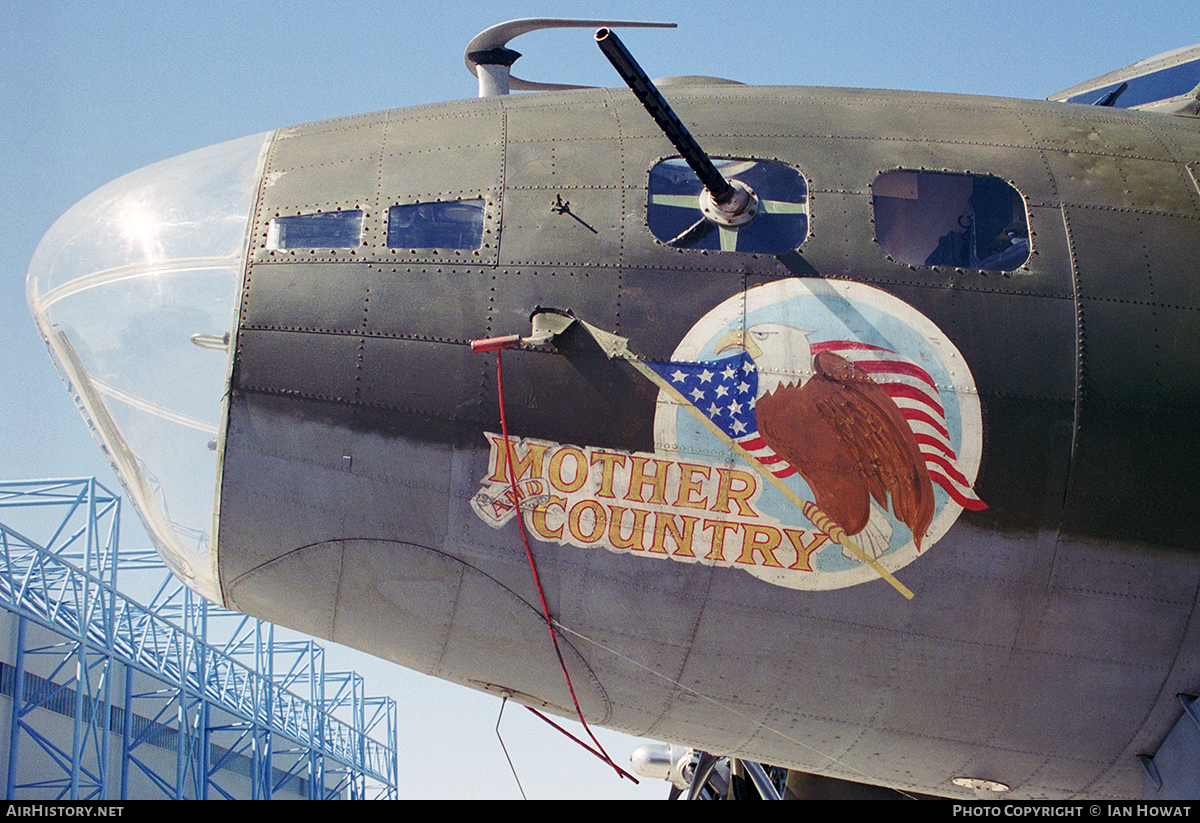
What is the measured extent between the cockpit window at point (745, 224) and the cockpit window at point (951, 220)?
56 cm

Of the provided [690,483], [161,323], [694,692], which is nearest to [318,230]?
[161,323]

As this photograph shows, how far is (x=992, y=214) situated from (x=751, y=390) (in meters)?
2.24

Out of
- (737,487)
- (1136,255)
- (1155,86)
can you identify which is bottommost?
(737,487)

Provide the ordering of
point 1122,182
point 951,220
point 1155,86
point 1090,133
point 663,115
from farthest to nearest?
point 1155,86 < point 1090,133 < point 1122,182 < point 951,220 < point 663,115

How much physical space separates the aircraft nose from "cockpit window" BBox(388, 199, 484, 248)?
A: 3.40 feet

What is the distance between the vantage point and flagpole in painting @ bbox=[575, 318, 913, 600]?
6.52m

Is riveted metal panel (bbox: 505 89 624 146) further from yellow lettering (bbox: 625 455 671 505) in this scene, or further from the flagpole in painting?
yellow lettering (bbox: 625 455 671 505)

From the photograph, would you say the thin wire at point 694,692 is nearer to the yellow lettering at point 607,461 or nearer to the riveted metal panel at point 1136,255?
the yellow lettering at point 607,461

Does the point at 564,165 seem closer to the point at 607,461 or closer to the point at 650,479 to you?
the point at 607,461

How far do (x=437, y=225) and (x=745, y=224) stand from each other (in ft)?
6.60

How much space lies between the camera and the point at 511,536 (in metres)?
6.62

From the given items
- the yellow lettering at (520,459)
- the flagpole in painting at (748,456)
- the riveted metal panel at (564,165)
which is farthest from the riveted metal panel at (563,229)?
the yellow lettering at (520,459)

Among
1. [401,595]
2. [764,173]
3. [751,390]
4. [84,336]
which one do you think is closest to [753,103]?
[764,173]

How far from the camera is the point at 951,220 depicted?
720 cm
